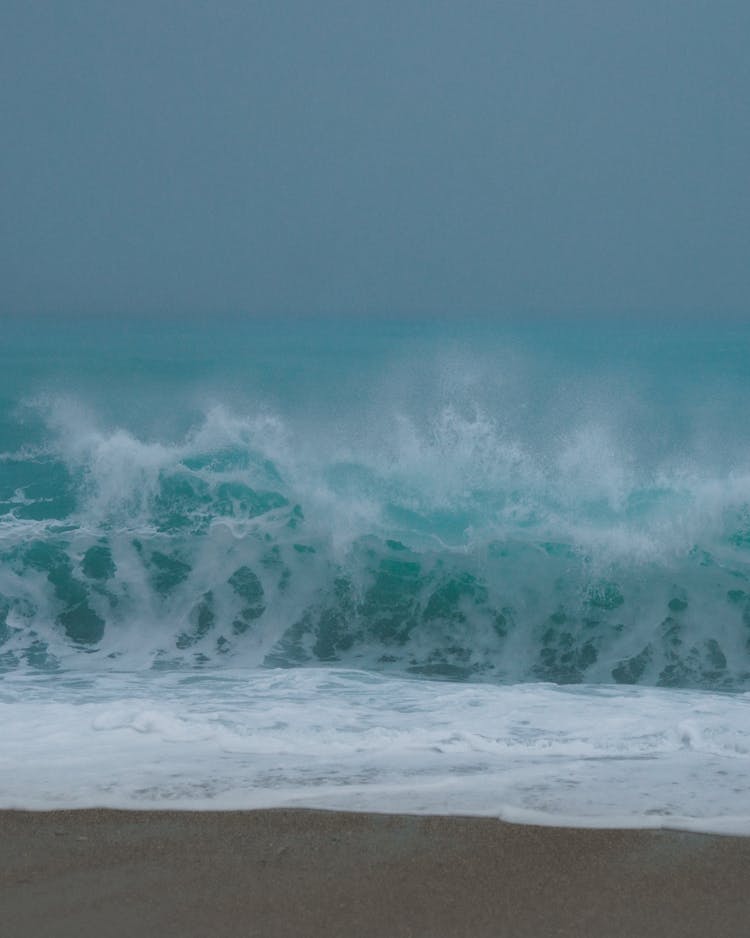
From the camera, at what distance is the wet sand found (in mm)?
2584

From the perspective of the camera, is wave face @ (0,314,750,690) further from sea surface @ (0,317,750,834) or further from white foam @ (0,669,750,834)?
white foam @ (0,669,750,834)

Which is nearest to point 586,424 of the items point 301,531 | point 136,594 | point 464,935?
point 301,531

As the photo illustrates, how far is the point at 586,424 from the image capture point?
9.61 metres

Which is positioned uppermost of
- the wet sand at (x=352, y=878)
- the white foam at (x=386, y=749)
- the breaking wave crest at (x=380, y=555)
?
the breaking wave crest at (x=380, y=555)

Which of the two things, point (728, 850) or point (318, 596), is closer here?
point (728, 850)

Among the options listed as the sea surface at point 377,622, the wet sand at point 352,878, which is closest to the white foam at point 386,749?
the sea surface at point 377,622

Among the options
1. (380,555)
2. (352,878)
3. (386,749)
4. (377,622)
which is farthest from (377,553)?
(352,878)

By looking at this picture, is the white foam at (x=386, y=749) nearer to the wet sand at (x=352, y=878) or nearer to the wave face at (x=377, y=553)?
the wet sand at (x=352, y=878)

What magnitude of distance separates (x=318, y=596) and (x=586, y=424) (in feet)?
11.8

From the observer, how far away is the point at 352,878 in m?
2.84

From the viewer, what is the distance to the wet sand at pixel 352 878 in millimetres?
2584

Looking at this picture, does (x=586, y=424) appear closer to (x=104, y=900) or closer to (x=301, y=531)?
(x=301, y=531)

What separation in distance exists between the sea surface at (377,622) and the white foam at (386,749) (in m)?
0.02

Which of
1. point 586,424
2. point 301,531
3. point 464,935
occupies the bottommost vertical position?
point 464,935
